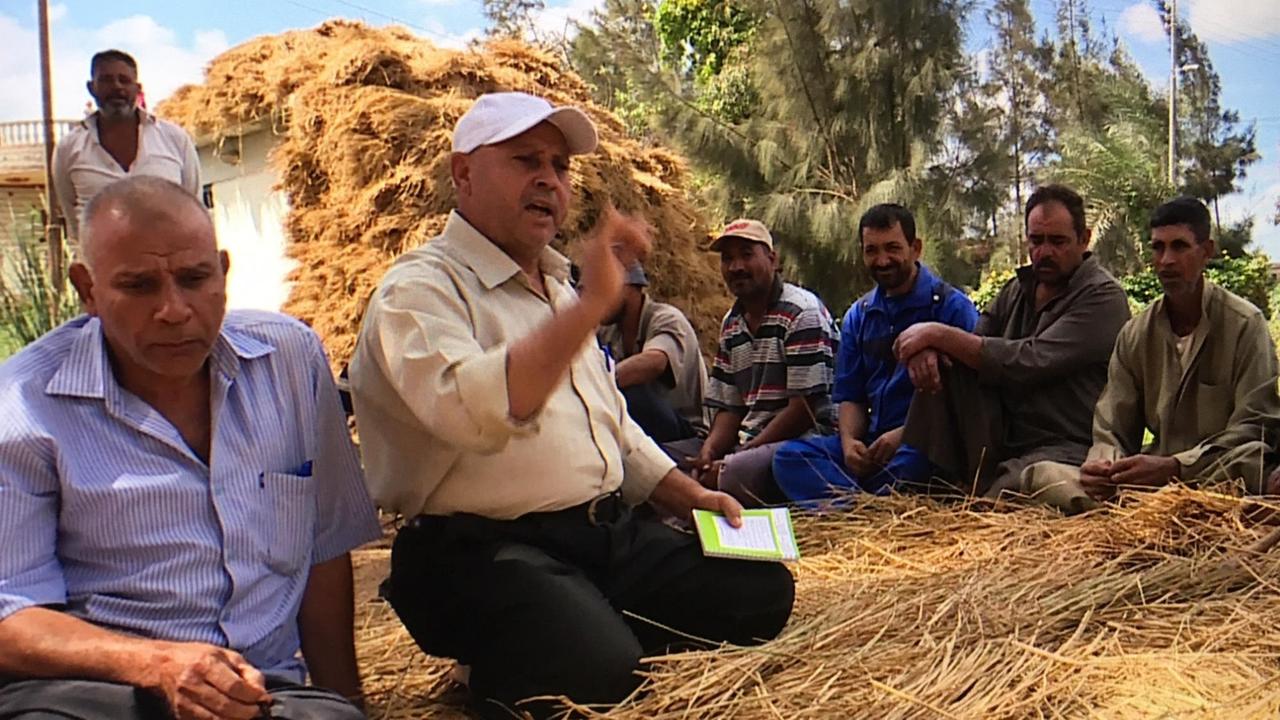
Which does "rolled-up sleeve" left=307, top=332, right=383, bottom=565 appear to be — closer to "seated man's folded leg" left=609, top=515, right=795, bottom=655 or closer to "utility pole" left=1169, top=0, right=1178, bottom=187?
"seated man's folded leg" left=609, top=515, right=795, bottom=655

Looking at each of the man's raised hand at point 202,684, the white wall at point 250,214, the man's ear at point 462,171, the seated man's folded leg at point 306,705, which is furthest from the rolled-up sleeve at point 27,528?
the white wall at point 250,214

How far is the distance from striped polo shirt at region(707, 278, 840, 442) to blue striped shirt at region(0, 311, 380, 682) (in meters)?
2.82

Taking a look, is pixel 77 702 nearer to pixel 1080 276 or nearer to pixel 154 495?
pixel 154 495

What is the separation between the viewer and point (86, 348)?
6.10 ft

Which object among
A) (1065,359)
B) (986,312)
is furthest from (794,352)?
(1065,359)

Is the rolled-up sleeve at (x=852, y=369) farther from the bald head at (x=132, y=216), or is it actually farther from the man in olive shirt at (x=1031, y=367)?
the bald head at (x=132, y=216)

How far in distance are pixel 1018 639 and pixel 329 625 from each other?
1.51 meters

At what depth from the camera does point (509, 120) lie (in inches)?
90.7

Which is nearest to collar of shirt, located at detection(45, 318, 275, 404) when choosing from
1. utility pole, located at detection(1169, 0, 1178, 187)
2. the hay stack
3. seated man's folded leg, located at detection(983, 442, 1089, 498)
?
seated man's folded leg, located at detection(983, 442, 1089, 498)

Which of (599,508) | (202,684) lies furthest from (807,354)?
(202,684)

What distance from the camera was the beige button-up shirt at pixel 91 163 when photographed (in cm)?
461

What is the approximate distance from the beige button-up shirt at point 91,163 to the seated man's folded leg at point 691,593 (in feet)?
10.2

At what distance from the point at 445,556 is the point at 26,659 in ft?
2.74

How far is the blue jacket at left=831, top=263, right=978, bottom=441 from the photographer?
4.48 metres
